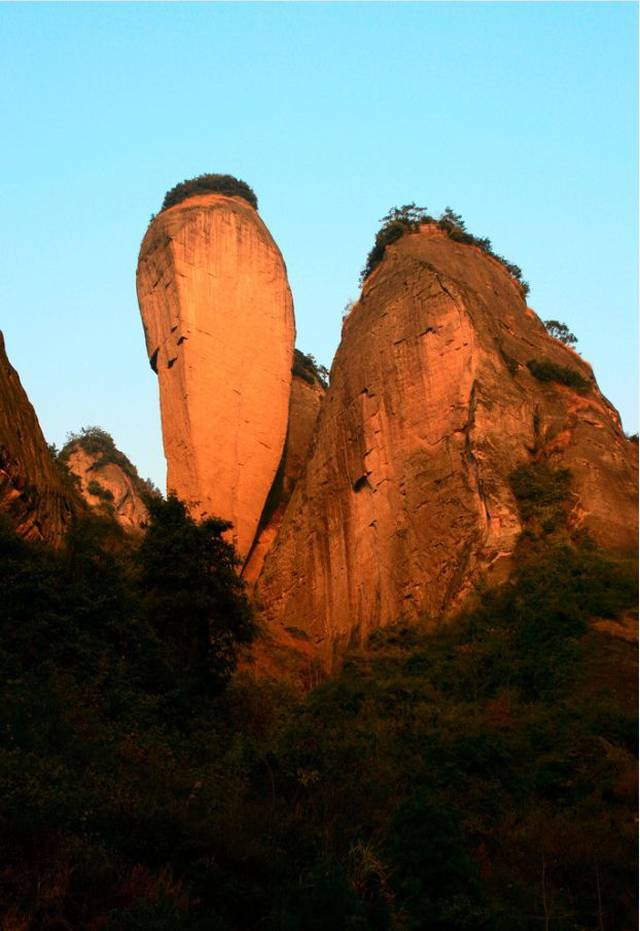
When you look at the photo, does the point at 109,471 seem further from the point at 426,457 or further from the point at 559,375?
the point at 559,375

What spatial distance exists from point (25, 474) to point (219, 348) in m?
19.3

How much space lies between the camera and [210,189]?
43812 millimetres

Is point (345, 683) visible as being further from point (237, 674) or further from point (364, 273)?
point (364, 273)

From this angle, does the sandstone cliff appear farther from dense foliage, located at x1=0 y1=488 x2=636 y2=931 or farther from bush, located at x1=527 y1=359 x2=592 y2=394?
dense foliage, located at x1=0 y1=488 x2=636 y2=931

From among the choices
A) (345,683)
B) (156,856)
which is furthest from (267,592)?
(156,856)

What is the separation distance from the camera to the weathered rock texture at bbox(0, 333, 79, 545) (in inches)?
742

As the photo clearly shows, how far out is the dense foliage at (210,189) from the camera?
43375 mm

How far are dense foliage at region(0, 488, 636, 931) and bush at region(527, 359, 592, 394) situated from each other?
318 inches

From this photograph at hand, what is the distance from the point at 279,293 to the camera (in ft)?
136

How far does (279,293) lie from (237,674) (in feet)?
69.5

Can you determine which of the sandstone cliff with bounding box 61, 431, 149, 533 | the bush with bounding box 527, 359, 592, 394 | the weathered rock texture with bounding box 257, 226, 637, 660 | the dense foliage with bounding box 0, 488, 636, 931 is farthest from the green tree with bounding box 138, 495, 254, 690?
the sandstone cliff with bounding box 61, 431, 149, 533

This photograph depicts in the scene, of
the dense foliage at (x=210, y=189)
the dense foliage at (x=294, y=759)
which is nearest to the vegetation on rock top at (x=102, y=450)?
the dense foliage at (x=210, y=189)

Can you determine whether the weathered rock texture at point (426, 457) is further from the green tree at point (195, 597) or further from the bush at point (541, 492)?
the green tree at point (195, 597)

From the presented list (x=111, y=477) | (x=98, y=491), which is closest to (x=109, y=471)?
(x=111, y=477)
